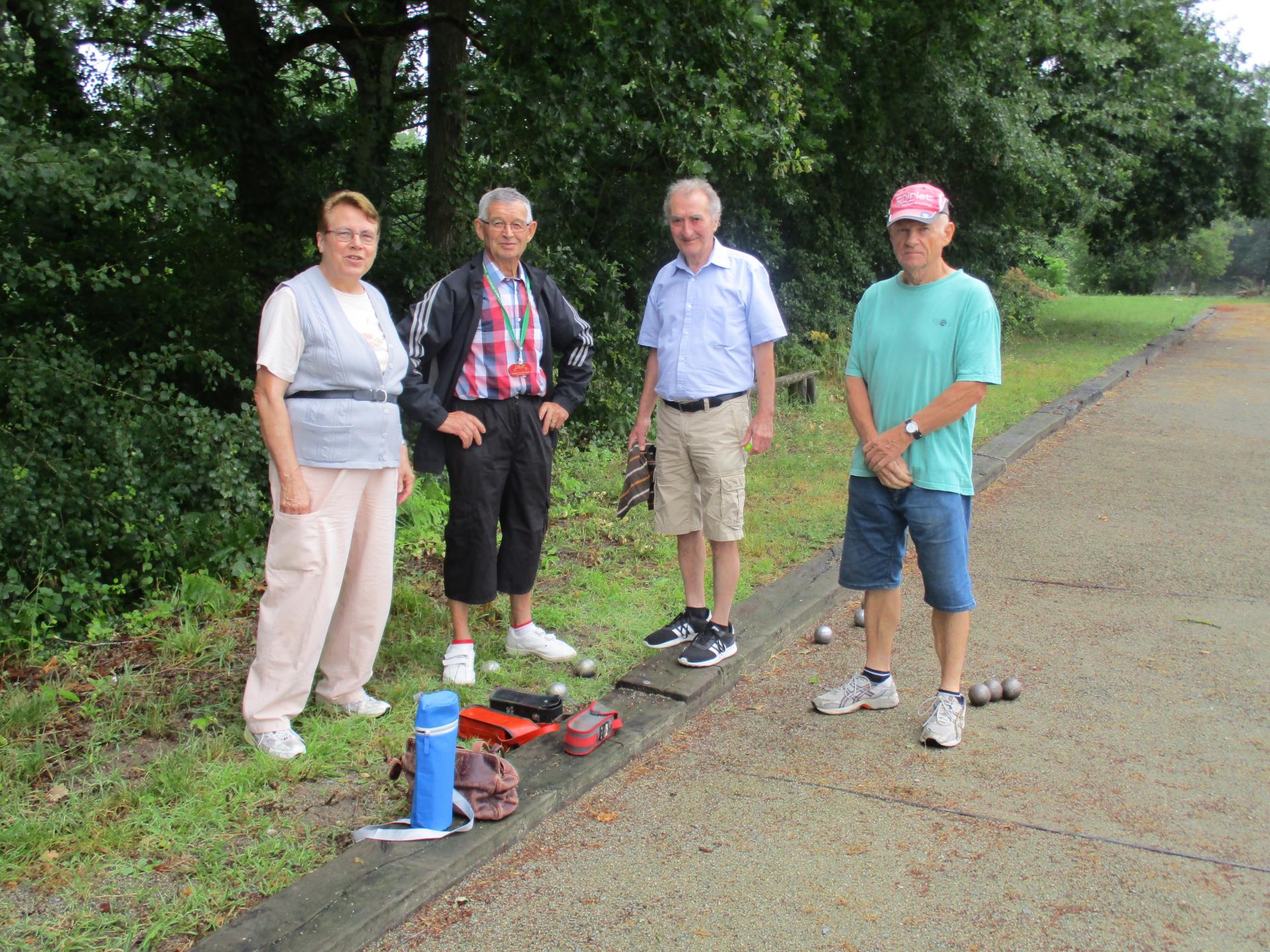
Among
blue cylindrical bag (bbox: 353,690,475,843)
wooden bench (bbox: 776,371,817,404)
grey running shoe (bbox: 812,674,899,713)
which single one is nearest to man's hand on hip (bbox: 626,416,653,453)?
grey running shoe (bbox: 812,674,899,713)

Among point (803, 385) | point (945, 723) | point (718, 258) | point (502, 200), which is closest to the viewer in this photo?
point (945, 723)

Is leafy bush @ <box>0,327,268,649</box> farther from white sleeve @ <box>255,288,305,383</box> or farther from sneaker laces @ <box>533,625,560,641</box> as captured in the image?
white sleeve @ <box>255,288,305,383</box>

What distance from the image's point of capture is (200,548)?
6242 millimetres

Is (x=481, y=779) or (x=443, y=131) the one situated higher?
(x=443, y=131)

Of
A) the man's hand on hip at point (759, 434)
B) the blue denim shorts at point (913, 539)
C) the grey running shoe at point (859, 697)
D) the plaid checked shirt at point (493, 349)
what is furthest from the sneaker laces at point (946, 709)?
the plaid checked shirt at point (493, 349)

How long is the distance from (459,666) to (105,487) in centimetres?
261

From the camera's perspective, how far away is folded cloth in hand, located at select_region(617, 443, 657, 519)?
5.32 metres

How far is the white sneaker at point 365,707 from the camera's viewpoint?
174 inches

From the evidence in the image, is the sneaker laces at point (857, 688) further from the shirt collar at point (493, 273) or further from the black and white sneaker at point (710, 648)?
the shirt collar at point (493, 273)

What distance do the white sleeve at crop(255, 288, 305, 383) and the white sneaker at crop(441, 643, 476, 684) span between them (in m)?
1.48

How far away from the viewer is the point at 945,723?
14.2ft

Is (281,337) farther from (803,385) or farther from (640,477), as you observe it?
(803,385)

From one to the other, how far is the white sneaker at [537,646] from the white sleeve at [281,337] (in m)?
1.74

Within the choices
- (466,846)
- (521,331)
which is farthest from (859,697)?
(521,331)
